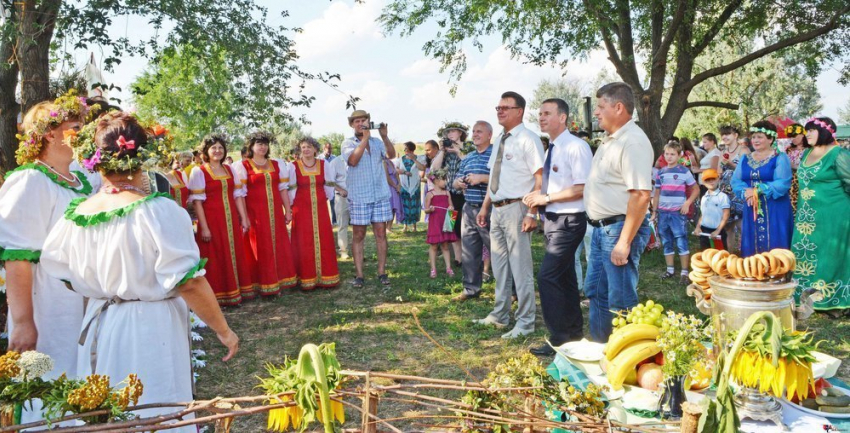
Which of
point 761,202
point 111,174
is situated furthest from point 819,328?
point 111,174

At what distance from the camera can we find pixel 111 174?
8.34 ft

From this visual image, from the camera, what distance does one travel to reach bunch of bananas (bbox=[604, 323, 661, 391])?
8.63ft

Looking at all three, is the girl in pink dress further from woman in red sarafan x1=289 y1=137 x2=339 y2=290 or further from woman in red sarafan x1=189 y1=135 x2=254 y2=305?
woman in red sarafan x1=189 y1=135 x2=254 y2=305

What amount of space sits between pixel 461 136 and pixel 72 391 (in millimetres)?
7261

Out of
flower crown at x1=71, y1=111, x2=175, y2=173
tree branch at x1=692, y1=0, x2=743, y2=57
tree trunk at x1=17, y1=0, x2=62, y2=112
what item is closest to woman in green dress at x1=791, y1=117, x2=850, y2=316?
flower crown at x1=71, y1=111, x2=175, y2=173

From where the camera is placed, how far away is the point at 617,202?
4.24 metres

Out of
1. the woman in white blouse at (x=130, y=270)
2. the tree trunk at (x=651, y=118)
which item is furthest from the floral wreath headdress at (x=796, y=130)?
the woman in white blouse at (x=130, y=270)

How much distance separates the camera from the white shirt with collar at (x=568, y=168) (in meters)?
4.88

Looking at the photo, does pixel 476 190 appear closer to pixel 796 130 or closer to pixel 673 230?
pixel 673 230

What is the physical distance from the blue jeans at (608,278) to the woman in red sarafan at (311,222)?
13.5 feet

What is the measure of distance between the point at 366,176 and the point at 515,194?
9.07ft

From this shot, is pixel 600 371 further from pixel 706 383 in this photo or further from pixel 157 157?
pixel 157 157

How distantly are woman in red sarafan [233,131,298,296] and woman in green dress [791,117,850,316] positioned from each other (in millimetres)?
5649

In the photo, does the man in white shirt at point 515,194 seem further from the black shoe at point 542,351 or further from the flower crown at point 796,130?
the flower crown at point 796,130
